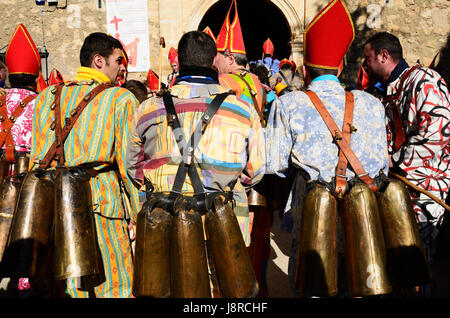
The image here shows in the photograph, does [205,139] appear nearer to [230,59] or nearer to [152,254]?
[152,254]

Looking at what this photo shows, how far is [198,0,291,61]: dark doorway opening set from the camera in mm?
11984

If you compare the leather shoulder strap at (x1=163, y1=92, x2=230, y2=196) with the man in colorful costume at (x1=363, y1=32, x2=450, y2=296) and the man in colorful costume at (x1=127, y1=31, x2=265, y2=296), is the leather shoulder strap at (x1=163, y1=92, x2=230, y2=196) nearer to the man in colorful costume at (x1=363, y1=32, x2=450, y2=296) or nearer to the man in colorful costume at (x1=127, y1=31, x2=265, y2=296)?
the man in colorful costume at (x1=127, y1=31, x2=265, y2=296)

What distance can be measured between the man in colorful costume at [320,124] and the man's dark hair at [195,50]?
21.1 inches

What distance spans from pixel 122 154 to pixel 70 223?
1.75 feet

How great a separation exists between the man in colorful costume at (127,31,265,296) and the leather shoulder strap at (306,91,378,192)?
37 cm

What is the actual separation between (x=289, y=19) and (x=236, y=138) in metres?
7.38

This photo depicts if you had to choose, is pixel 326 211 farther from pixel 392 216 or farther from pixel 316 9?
pixel 316 9

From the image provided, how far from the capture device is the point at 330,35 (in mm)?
2096

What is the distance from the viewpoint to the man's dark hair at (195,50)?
1.85 metres

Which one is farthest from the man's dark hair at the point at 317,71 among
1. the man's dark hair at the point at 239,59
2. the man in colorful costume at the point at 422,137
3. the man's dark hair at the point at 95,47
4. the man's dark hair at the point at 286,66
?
the man's dark hair at the point at 286,66

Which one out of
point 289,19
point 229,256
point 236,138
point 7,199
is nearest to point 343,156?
point 236,138

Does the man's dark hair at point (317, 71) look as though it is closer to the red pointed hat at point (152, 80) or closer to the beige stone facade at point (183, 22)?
A: the red pointed hat at point (152, 80)

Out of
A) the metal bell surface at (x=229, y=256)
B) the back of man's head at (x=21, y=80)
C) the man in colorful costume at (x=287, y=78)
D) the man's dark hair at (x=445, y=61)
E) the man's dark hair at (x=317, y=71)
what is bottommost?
the metal bell surface at (x=229, y=256)

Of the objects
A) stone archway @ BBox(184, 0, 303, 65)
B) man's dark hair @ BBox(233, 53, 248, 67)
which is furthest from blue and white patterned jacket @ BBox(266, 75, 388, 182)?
stone archway @ BBox(184, 0, 303, 65)
